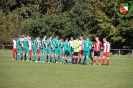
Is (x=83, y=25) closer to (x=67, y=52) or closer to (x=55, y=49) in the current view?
(x=55, y=49)

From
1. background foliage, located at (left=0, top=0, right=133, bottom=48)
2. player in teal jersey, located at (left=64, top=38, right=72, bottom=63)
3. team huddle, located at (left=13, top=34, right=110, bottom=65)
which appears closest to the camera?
team huddle, located at (left=13, top=34, right=110, bottom=65)

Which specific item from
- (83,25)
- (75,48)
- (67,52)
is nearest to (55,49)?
(67,52)

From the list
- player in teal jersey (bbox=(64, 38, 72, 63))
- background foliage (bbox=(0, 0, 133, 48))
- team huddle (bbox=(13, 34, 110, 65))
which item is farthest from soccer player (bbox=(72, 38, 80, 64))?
background foliage (bbox=(0, 0, 133, 48))

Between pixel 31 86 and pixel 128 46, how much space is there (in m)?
50.5

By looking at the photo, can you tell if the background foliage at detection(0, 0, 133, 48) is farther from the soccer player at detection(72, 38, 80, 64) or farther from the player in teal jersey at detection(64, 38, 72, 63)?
the soccer player at detection(72, 38, 80, 64)

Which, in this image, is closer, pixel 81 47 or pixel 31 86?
pixel 31 86

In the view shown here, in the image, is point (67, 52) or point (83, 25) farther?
point (83, 25)

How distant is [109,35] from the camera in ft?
218

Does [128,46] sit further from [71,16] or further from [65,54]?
[65,54]

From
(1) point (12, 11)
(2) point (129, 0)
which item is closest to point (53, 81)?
(2) point (129, 0)

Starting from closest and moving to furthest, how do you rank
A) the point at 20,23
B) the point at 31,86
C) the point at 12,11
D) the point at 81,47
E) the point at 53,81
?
the point at 31,86 → the point at 53,81 → the point at 81,47 → the point at 20,23 → the point at 12,11

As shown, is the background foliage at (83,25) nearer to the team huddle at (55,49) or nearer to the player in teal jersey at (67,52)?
the team huddle at (55,49)

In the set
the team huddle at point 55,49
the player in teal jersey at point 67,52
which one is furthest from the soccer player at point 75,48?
the player in teal jersey at point 67,52

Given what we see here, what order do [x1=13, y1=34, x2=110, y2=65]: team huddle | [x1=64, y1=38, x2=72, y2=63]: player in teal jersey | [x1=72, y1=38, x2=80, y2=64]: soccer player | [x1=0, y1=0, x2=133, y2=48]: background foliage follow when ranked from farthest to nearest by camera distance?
[x1=0, y1=0, x2=133, y2=48]: background foliage
[x1=64, y1=38, x2=72, y2=63]: player in teal jersey
[x1=13, y1=34, x2=110, y2=65]: team huddle
[x1=72, y1=38, x2=80, y2=64]: soccer player
